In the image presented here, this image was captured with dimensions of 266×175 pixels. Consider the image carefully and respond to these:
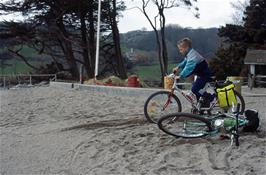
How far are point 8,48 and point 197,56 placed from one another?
1242 inches

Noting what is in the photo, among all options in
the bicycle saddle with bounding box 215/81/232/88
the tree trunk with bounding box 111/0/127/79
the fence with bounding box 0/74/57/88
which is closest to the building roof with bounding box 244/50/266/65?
the tree trunk with bounding box 111/0/127/79

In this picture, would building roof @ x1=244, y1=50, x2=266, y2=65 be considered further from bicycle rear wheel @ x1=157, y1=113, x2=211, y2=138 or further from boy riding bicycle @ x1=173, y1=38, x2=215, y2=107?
bicycle rear wheel @ x1=157, y1=113, x2=211, y2=138

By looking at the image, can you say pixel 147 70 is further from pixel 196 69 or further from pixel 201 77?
pixel 196 69

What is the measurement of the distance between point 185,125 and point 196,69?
1268 mm

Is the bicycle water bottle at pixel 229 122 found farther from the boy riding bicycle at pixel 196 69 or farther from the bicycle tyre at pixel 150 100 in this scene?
the bicycle tyre at pixel 150 100

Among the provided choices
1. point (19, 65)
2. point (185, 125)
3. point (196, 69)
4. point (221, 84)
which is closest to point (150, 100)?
point (196, 69)

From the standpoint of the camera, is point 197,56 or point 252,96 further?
point 252,96

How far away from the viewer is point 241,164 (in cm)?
630

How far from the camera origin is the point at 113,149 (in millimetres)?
7695

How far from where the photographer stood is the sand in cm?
651

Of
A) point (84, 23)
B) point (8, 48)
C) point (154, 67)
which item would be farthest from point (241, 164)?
point (154, 67)

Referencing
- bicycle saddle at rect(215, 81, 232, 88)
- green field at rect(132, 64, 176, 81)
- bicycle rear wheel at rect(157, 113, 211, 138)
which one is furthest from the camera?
green field at rect(132, 64, 176, 81)

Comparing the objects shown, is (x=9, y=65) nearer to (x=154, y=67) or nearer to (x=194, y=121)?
(x=154, y=67)

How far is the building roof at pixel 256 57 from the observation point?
31.2m
